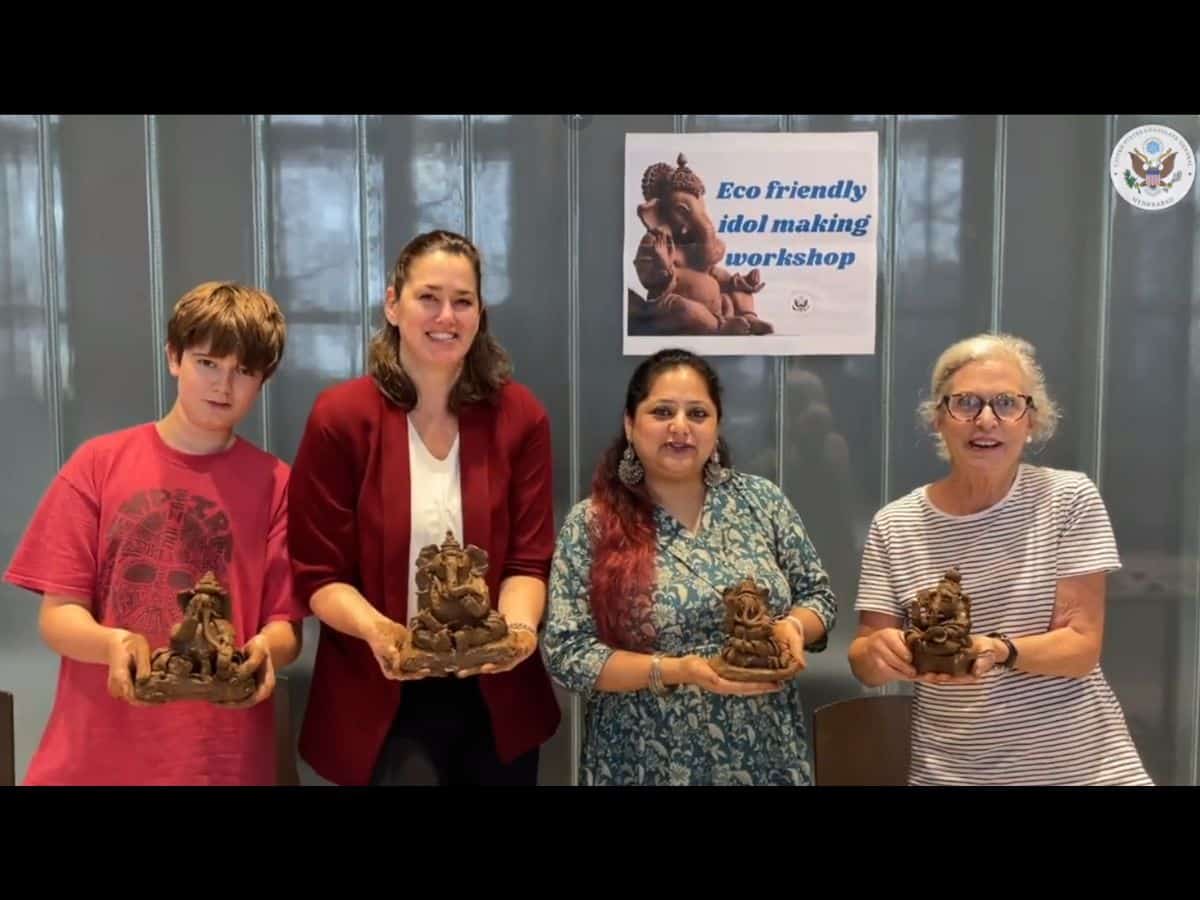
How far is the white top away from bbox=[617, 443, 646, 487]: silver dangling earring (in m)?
0.40

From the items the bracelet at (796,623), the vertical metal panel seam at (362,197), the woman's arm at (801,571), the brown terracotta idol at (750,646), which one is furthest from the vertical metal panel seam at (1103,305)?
the vertical metal panel seam at (362,197)

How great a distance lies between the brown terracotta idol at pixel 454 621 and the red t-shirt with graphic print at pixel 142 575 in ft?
1.28

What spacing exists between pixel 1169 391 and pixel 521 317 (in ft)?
6.54

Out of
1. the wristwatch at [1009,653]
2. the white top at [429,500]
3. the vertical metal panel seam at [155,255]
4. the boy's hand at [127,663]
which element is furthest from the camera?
the vertical metal panel seam at [155,255]

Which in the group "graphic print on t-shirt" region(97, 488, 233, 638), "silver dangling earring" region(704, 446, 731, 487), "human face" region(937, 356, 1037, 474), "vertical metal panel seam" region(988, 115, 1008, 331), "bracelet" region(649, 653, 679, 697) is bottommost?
"bracelet" region(649, 653, 679, 697)

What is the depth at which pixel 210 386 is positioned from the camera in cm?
248

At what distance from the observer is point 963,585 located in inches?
99.5

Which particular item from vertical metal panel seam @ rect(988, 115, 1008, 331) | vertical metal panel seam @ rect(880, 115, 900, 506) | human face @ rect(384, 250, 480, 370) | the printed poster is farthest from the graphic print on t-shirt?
vertical metal panel seam @ rect(988, 115, 1008, 331)

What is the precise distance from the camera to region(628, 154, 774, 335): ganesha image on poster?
314cm

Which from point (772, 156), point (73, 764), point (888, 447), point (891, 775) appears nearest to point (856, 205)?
point (772, 156)

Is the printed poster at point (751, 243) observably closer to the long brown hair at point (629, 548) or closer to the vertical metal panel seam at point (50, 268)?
the long brown hair at point (629, 548)

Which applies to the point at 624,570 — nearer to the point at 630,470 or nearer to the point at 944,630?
the point at 630,470

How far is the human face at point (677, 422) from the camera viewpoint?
250cm

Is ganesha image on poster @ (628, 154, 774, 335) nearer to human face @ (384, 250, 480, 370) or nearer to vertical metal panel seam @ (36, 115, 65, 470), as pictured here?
human face @ (384, 250, 480, 370)
